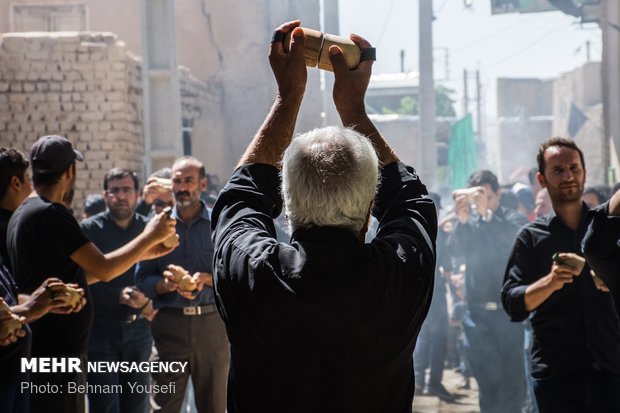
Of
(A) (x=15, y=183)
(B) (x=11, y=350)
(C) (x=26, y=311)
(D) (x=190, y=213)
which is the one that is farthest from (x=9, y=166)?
(D) (x=190, y=213)

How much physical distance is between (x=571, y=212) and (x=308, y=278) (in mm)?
2772

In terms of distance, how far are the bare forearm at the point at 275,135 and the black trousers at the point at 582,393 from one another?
2.42 m

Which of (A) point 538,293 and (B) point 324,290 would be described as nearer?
(B) point 324,290

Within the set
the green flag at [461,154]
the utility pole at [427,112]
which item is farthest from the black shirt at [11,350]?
the green flag at [461,154]

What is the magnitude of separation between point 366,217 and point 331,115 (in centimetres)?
1039

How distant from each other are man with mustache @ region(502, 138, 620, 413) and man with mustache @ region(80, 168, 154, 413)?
268cm

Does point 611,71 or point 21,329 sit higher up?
point 611,71

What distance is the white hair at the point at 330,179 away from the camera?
87.3 inches

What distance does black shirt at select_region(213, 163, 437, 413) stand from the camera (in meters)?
2.18

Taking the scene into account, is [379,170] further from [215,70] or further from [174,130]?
[215,70]

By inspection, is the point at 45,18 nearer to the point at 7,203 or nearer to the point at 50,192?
the point at 7,203

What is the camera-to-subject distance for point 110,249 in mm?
6289

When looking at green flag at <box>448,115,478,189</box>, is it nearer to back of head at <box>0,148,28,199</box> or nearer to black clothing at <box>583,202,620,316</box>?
back of head at <box>0,148,28,199</box>

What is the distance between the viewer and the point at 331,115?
1260 centimetres
